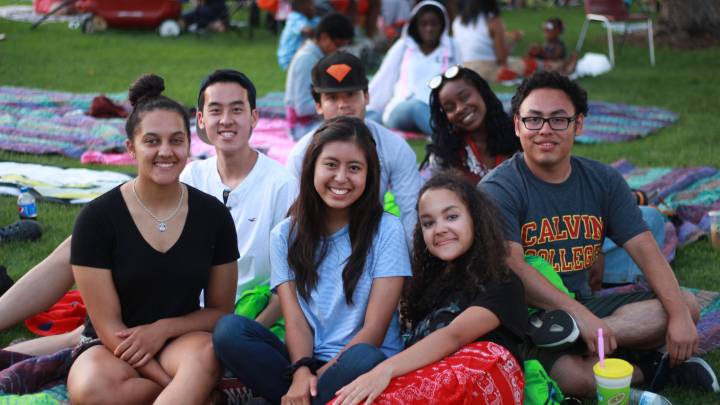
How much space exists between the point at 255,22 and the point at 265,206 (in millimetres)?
12870

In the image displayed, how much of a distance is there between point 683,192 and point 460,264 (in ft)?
10.8

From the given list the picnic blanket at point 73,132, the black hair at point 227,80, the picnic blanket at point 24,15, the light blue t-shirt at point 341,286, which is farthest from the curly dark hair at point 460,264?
the picnic blanket at point 24,15

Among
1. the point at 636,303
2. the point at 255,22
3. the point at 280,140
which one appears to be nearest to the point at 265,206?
the point at 636,303

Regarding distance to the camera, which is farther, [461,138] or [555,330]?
[461,138]

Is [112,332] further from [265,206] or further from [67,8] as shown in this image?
[67,8]

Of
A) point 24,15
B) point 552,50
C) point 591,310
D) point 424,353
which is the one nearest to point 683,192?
point 591,310

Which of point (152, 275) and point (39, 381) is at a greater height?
point (152, 275)

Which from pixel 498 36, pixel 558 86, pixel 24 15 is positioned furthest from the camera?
pixel 24 15

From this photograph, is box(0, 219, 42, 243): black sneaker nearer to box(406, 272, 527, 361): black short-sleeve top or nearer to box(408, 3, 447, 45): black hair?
box(406, 272, 527, 361): black short-sleeve top

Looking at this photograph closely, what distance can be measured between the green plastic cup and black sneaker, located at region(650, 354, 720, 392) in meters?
0.49

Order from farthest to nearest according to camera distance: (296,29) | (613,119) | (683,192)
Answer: (296,29) < (613,119) < (683,192)

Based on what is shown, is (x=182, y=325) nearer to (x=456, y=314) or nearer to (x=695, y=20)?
(x=456, y=314)

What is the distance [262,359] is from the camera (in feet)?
11.1

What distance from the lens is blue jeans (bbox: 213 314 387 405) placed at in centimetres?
327
